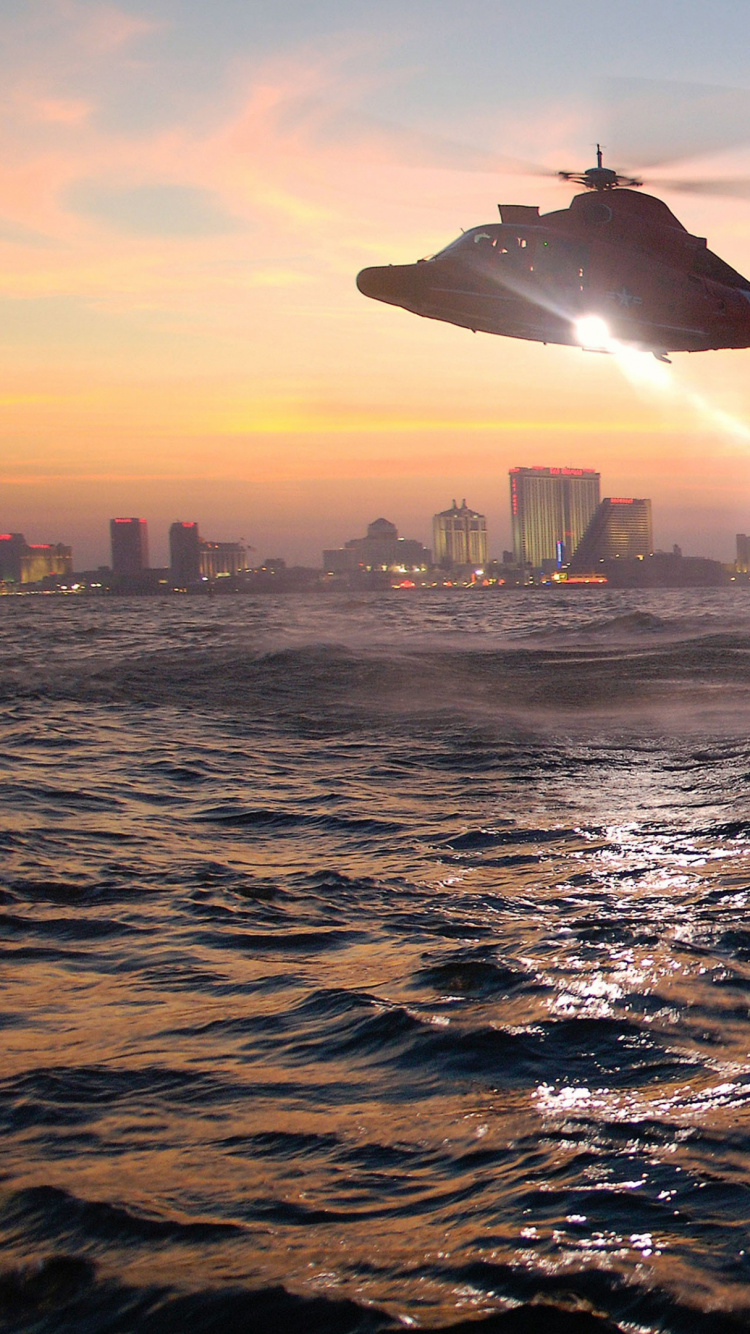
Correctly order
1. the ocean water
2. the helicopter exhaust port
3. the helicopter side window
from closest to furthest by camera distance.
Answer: the ocean water, the helicopter side window, the helicopter exhaust port

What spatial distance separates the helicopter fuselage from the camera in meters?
18.7

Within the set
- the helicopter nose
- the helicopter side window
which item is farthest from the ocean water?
the helicopter side window

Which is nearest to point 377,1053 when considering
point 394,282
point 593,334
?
point 394,282

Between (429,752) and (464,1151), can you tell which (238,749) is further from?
(464,1151)

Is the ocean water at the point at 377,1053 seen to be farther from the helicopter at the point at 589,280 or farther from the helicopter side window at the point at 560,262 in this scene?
→ the helicopter side window at the point at 560,262

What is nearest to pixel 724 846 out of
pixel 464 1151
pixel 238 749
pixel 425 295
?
pixel 464 1151

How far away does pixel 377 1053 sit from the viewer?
4.57 m

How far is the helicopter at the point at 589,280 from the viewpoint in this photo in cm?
1869

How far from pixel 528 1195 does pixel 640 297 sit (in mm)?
19904

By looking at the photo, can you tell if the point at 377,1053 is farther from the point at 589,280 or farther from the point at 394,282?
the point at 589,280

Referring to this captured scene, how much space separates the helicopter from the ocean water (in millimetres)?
10190

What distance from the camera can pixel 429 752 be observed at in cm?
1401

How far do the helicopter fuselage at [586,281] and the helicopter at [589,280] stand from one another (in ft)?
0.06

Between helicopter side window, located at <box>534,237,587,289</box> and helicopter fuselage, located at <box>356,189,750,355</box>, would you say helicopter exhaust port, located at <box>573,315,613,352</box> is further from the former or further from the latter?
helicopter side window, located at <box>534,237,587,289</box>
